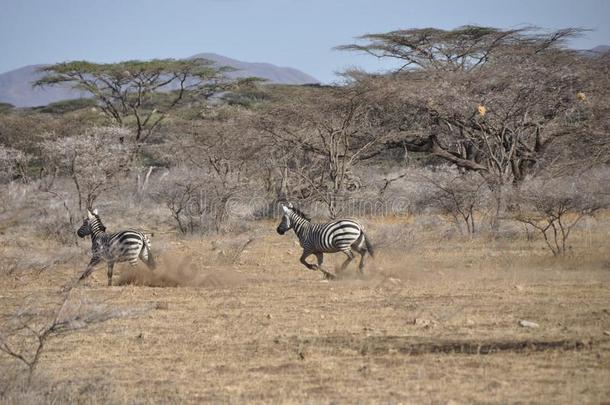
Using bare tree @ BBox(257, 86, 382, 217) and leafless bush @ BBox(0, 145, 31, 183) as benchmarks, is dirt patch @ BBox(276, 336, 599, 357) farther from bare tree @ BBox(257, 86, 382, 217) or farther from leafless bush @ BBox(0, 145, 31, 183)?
leafless bush @ BBox(0, 145, 31, 183)

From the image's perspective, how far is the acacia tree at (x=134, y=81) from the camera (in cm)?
3619

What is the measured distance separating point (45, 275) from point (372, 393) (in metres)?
9.98

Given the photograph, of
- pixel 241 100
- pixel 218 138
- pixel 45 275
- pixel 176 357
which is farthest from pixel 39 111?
pixel 176 357

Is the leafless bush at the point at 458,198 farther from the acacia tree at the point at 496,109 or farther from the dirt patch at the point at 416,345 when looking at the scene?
the dirt patch at the point at 416,345

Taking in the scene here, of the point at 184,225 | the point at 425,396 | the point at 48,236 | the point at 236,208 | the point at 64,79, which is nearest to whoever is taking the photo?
the point at 425,396

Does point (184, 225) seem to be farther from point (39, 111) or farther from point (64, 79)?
point (39, 111)

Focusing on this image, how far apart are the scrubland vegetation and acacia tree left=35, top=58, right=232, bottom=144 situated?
6.0 inches

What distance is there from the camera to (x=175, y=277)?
1379 cm

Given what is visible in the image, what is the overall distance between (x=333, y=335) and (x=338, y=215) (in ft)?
45.4

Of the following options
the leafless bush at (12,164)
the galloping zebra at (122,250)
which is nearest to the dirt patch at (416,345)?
the galloping zebra at (122,250)

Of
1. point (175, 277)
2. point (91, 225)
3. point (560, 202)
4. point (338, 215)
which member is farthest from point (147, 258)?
point (338, 215)

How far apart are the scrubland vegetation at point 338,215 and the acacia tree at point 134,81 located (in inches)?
6.0

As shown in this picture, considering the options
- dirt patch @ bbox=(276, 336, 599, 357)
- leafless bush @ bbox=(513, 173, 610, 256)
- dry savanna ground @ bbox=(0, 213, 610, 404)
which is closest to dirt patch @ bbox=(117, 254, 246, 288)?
dry savanna ground @ bbox=(0, 213, 610, 404)

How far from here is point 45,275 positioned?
50.5 ft
